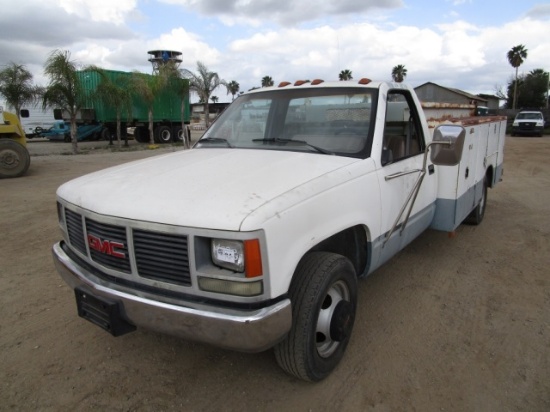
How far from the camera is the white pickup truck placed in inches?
83.2

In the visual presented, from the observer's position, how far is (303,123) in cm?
347

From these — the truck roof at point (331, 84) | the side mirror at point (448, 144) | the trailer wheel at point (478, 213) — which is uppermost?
the truck roof at point (331, 84)

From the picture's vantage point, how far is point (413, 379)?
2693 mm

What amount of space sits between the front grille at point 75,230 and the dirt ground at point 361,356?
2.69 feet

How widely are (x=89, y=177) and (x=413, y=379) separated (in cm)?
263

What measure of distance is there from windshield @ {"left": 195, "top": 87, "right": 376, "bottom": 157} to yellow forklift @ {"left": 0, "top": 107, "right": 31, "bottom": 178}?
30.1 feet

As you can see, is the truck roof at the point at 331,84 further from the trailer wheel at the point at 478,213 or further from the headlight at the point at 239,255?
the trailer wheel at the point at 478,213

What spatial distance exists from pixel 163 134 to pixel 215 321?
23.0 metres

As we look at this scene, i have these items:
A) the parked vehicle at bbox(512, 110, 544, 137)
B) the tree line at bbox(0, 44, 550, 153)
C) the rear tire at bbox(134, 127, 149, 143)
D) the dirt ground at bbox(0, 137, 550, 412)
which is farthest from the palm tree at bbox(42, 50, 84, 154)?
the parked vehicle at bbox(512, 110, 544, 137)

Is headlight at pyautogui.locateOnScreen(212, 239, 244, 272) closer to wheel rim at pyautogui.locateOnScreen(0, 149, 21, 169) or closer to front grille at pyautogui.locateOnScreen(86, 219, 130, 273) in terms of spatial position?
front grille at pyautogui.locateOnScreen(86, 219, 130, 273)

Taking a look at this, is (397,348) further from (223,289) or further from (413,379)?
(223,289)

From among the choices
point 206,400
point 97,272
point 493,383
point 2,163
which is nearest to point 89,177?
point 97,272

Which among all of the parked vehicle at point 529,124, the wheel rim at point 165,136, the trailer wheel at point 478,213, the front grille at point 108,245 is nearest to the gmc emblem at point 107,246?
the front grille at point 108,245

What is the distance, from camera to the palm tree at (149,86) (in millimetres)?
20406
